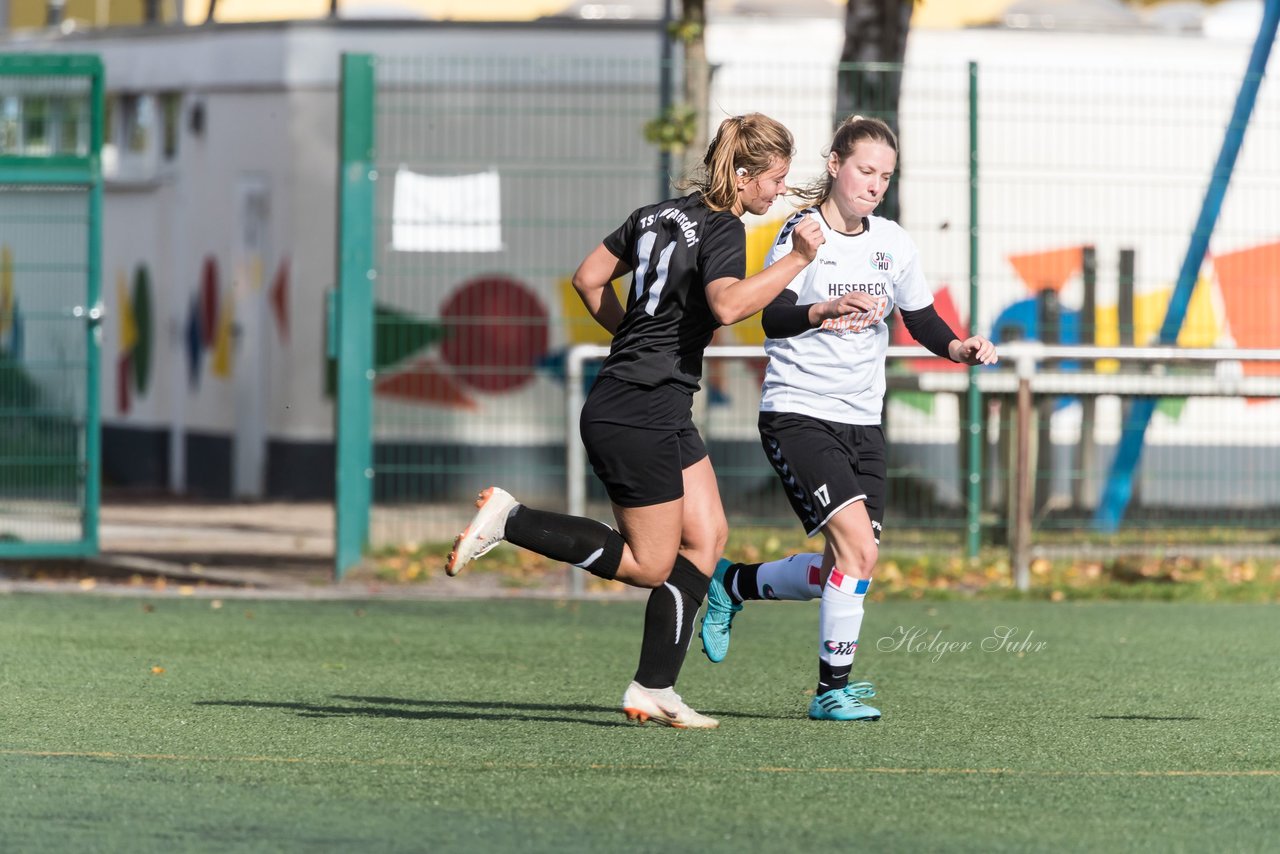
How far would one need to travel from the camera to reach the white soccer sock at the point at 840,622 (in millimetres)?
6668

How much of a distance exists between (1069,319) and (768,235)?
2.45 m

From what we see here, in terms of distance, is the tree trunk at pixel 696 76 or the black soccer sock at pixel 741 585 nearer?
the black soccer sock at pixel 741 585

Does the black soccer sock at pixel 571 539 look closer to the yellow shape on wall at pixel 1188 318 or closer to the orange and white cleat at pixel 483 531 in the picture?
the orange and white cleat at pixel 483 531

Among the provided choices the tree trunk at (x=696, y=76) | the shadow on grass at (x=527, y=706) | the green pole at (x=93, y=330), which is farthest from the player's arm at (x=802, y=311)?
the green pole at (x=93, y=330)

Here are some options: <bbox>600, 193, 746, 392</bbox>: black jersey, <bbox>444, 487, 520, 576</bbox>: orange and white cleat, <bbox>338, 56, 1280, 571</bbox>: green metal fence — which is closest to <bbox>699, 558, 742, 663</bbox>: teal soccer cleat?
<bbox>444, 487, 520, 576</bbox>: orange and white cleat

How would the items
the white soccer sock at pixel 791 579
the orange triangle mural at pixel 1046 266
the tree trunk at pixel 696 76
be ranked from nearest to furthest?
the white soccer sock at pixel 791 579, the tree trunk at pixel 696 76, the orange triangle mural at pixel 1046 266

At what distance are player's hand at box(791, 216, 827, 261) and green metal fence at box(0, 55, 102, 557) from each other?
22.4 feet

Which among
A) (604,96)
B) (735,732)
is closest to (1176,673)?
(735,732)

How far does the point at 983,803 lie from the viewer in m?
5.25

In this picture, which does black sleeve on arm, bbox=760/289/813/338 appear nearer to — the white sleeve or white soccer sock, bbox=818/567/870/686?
the white sleeve

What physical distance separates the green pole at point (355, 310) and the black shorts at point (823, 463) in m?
5.22

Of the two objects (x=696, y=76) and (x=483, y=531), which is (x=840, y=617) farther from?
→ (x=696, y=76)

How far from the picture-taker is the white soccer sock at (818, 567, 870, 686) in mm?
6668

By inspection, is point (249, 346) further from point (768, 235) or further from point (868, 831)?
point (868, 831)
